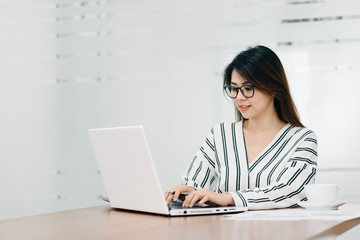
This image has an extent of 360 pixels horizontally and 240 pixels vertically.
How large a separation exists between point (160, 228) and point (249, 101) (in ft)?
3.27

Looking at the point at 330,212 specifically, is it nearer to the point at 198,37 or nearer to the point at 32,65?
the point at 198,37

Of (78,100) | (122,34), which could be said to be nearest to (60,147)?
(78,100)

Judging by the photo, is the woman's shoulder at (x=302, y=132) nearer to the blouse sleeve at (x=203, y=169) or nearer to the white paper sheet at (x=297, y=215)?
the blouse sleeve at (x=203, y=169)

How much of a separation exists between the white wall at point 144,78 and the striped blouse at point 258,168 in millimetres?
1428

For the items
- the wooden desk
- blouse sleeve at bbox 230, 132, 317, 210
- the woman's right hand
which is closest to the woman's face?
blouse sleeve at bbox 230, 132, 317, 210

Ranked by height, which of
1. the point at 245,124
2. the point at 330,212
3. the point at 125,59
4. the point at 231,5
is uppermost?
the point at 231,5

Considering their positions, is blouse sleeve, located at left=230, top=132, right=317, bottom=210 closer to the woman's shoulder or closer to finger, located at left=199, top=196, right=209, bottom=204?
the woman's shoulder

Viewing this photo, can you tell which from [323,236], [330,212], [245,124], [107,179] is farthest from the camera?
[245,124]

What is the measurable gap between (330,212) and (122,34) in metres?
2.81

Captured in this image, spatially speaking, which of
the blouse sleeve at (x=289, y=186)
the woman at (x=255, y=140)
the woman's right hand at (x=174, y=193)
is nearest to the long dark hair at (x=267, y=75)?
the woman at (x=255, y=140)

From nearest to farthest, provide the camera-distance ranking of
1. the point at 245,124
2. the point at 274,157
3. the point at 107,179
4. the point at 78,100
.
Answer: the point at 107,179 → the point at 274,157 → the point at 245,124 → the point at 78,100

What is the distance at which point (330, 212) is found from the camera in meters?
1.80

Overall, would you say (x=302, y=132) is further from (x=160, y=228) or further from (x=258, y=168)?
(x=160, y=228)

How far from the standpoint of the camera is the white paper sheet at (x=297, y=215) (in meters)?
1.65
